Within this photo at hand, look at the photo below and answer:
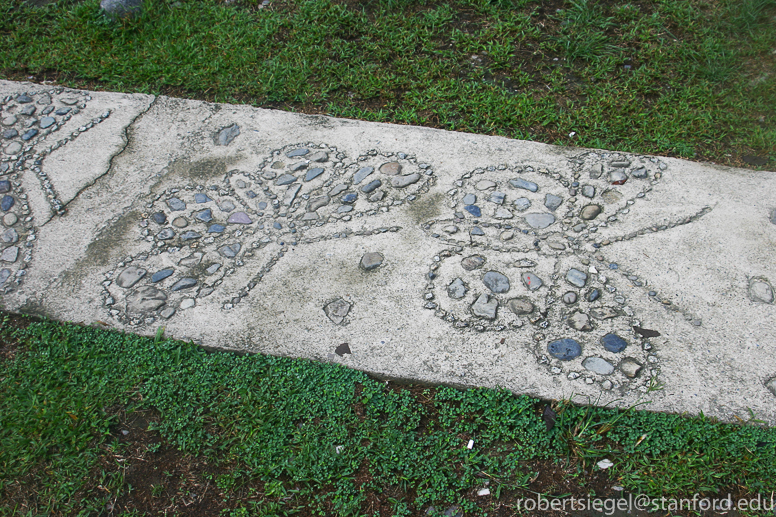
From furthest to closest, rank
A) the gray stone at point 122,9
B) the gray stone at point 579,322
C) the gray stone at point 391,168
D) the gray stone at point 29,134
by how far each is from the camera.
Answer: the gray stone at point 122,9 → the gray stone at point 29,134 → the gray stone at point 391,168 → the gray stone at point 579,322

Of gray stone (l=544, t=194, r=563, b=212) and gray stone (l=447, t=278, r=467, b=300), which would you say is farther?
gray stone (l=544, t=194, r=563, b=212)

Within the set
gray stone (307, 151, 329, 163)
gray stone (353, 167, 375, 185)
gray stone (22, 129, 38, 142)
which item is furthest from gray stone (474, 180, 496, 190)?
gray stone (22, 129, 38, 142)

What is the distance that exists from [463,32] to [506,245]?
1.69m

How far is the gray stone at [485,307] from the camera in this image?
6.93 ft

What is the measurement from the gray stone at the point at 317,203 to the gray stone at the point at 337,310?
55cm

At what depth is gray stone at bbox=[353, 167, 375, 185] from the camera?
263 centimetres

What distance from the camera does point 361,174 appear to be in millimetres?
2648

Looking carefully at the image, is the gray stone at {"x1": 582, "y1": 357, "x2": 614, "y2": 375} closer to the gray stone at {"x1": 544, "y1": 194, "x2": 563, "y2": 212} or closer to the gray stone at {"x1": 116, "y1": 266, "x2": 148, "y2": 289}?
the gray stone at {"x1": 544, "y1": 194, "x2": 563, "y2": 212}

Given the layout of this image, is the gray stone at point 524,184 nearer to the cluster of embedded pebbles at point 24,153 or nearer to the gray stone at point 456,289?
the gray stone at point 456,289

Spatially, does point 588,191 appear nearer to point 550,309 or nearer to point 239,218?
point 550,309

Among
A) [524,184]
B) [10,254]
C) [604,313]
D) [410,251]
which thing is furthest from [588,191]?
[10,254]

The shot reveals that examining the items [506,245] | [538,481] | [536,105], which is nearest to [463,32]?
[536,105]

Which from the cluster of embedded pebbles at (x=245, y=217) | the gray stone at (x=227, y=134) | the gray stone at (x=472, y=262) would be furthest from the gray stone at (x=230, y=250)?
the gray stone at (x=472, y=262)

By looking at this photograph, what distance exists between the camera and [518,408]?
1.87 meters
